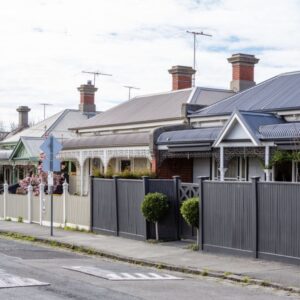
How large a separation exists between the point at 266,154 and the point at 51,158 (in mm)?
6462

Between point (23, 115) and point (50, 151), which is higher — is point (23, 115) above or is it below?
above

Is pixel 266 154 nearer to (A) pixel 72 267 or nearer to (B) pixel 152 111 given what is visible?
(A) pixel 72 267

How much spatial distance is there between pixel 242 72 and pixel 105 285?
68.8 ft

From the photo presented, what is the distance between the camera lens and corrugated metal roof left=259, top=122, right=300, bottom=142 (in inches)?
765

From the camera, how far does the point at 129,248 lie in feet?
56.2

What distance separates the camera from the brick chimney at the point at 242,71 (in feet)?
101

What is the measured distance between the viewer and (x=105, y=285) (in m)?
11.4

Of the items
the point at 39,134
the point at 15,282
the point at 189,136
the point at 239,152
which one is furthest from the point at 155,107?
the point at 15,282

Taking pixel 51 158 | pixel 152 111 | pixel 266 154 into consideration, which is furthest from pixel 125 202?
pixel 152 111

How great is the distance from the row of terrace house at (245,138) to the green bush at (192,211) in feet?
11.4

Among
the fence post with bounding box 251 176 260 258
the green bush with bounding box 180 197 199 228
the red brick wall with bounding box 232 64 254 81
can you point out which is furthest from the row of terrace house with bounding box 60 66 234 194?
the fence post with bounding box 251 176 260 258

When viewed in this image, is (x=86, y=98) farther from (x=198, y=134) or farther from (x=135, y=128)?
(x=198, y=134)

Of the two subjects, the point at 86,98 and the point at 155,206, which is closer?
the point at 155,206

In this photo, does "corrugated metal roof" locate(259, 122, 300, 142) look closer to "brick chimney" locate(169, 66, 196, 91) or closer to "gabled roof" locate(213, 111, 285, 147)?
"gabled roof" locate(213, 111, 285, 147)
